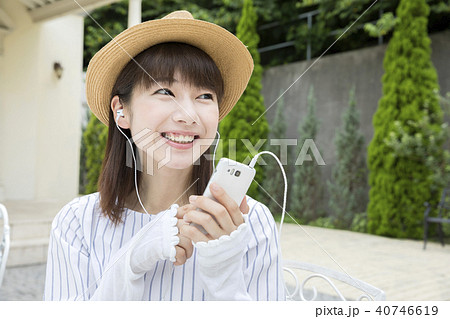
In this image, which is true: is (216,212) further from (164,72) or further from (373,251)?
(373,251)

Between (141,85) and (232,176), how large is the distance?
0.22m

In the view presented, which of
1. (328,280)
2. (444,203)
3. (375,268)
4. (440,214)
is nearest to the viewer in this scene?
(328,280)

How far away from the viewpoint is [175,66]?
23.1 inches

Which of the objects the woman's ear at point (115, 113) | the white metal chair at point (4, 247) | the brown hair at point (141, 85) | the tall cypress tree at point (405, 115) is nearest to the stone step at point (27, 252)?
the white metal chair at point (4, 247)

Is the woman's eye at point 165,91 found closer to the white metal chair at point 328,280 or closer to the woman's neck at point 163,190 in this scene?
the woman's neck at point 163,190

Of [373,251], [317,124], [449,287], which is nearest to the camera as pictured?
[449,287]

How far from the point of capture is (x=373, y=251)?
3.24m

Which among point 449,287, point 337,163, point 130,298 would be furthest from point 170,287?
point 337,163

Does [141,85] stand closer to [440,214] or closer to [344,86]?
[440,214]

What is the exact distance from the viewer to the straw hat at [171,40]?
23.3 inches

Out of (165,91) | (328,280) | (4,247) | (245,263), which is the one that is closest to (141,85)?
(165,91)

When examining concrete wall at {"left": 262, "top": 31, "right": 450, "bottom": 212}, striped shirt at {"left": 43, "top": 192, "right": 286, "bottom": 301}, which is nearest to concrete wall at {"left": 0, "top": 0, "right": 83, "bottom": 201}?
concrete wall at {"left": 262, "top": 31, "right": 450, "bottom": 212}

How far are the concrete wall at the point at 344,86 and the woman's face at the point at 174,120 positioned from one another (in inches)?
143

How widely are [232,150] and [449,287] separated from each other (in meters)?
2.16
